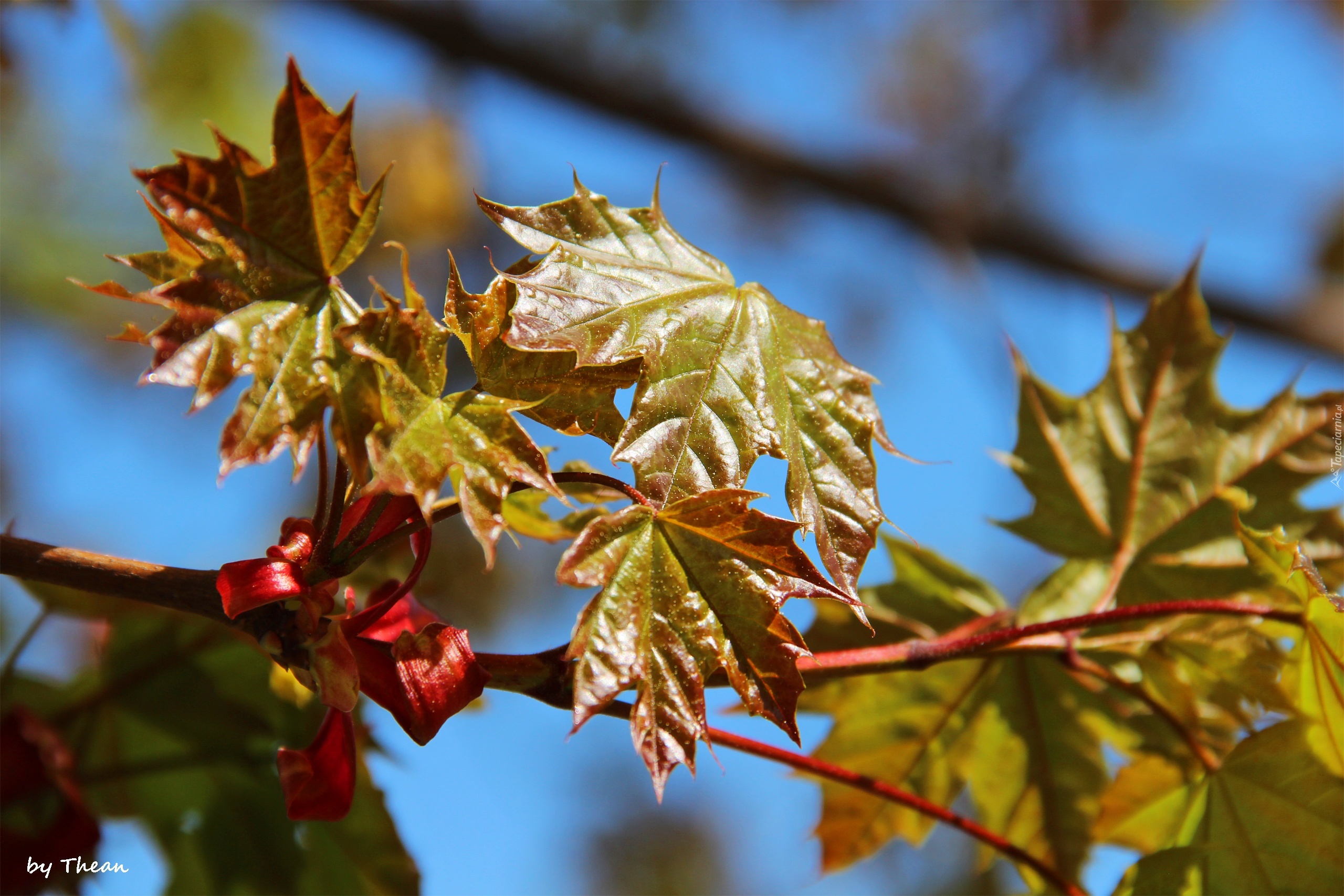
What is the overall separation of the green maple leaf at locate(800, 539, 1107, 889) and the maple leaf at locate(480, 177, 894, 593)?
0.80 feet

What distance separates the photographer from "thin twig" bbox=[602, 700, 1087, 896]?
550 millimetres

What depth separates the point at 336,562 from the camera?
47cm

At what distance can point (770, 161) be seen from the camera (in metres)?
2.65

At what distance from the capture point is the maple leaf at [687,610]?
1.44 ft

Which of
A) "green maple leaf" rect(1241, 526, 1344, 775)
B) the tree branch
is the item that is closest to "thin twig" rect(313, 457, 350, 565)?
"green maple leaf" rect(1241, 526, 1344, 775)

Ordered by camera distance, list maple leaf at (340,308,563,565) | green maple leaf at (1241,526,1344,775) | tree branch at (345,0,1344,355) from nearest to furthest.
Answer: maple leaf at (340,308,563,565), green maple leaf at (1241,526,1344,775), tree branch at (345,0,1344,355)

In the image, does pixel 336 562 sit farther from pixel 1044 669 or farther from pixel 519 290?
pixel 1044 669

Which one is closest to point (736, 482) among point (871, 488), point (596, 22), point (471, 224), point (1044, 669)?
point (871, 488)

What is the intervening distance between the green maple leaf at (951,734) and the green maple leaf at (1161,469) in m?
0.06

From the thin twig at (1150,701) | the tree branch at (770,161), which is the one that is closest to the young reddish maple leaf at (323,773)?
the thin twig at (1150,701)

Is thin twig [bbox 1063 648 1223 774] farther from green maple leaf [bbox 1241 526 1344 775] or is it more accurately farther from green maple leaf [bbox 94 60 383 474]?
green maple leaf [bbox 94 60 383 474]

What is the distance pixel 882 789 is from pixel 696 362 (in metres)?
0.30

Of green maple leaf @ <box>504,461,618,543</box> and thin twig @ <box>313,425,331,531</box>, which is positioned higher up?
green maple leaf @ <box>504,461,618,543</box>

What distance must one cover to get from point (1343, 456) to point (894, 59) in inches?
145
